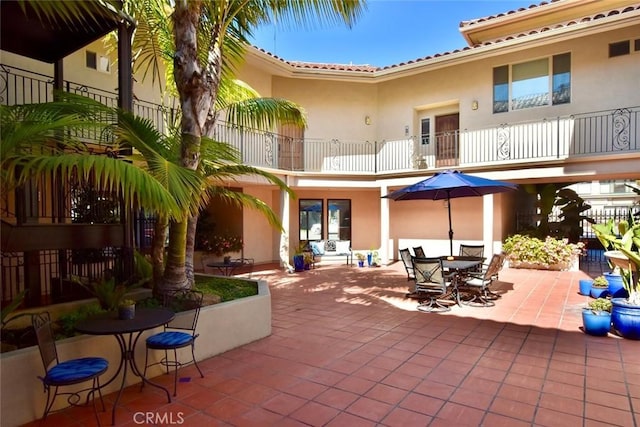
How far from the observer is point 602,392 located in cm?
407

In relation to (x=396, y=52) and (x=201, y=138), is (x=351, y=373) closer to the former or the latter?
(x=201, y=138)

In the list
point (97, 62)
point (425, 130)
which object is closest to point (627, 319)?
point (425, 130)

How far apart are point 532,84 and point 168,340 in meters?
13.3

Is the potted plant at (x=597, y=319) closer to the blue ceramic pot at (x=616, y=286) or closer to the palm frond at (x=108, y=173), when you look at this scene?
the blue ceramic pot at (x=616, y=286)

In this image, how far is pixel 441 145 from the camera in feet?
46.8

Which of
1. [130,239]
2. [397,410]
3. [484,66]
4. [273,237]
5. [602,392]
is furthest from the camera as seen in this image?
[273,237]

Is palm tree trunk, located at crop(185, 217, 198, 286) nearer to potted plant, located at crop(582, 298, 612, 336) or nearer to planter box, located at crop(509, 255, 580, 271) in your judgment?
potted plant, located at crop(582, 298, 612, 336)

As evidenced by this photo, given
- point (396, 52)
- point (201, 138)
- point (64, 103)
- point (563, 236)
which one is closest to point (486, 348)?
point (201, 138)

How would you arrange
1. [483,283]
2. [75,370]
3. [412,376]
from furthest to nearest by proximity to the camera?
1. [483,283]
2. [412,376]
3. [75,370]

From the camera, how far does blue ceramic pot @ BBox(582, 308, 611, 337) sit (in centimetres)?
580

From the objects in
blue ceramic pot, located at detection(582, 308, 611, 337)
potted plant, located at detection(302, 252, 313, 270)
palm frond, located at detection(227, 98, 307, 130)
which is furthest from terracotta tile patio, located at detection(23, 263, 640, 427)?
potted plant, located at detection(302, 252, 313, 270)

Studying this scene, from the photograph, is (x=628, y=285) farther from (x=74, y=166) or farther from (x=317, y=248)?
(x=317, y=248)

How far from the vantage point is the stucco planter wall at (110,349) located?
138 inches

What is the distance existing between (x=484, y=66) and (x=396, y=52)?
391 cm
